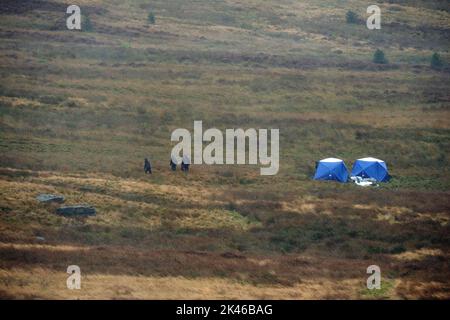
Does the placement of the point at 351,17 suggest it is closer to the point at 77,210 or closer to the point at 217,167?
the point at 217,167

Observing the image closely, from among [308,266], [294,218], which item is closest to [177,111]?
[294,218]

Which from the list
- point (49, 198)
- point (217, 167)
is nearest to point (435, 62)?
point (217, 167)

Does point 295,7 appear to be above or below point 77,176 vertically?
above

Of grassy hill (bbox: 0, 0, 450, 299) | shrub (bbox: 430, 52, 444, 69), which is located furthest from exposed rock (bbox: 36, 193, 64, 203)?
shrub (bbox: 430, 52, 444, 69)

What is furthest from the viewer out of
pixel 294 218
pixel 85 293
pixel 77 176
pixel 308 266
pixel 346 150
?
pixel 346 150

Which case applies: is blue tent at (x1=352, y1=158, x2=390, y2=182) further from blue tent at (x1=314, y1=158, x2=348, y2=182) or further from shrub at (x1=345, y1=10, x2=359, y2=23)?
shrub at (x1=345, y1=10, x2=359, y2=23)
